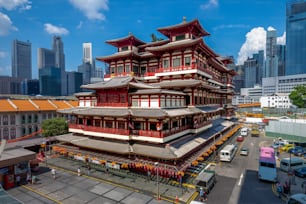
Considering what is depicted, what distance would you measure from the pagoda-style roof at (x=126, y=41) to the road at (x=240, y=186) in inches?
1313

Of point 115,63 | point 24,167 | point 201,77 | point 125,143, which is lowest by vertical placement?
point 24,167

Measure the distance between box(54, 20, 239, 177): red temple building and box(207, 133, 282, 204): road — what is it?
15.3 ft

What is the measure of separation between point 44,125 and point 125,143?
2660cm

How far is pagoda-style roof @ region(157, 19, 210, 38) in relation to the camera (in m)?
33.0

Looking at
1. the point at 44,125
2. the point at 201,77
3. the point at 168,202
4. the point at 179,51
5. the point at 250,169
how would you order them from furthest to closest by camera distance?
the point at 44,125 → the point at 201,77 → the point at 179,51 → the point at 250,169 → the point at 168,202

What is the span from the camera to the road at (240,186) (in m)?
20.4

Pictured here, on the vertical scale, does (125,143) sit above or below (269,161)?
above

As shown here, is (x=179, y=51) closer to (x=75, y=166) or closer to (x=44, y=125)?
(x=75, y=166)

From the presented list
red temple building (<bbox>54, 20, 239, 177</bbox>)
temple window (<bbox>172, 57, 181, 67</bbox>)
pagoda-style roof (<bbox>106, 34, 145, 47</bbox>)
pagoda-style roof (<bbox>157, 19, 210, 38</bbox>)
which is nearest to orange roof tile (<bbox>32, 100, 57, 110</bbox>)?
red temple building (<bbox>54, 20, 239, 177</bbox>)

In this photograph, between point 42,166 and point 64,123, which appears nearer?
point 42,166

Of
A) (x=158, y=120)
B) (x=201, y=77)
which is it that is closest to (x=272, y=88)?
(x=201, y=77)

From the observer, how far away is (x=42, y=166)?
30.9m

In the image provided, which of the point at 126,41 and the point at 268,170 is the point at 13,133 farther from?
the point at 268,170

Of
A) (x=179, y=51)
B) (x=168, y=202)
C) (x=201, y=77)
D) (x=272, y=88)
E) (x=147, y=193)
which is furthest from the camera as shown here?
(x=272, y=88)
